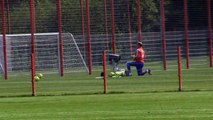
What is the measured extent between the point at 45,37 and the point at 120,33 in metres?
4.99

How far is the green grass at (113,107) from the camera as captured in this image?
18297 millimetres

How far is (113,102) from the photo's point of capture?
2238 centimetres

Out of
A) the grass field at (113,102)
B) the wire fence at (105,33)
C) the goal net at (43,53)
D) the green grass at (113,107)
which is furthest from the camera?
the wire fence at (105,33)

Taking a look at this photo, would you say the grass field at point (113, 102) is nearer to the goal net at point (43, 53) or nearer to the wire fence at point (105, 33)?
the goal net at point (43, 53)

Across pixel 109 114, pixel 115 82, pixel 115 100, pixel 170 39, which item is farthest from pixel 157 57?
pixel 109 114

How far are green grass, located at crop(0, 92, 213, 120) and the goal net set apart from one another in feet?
58.8

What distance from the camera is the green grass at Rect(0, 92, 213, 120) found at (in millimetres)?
18297

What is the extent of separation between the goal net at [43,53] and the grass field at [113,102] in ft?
37.0

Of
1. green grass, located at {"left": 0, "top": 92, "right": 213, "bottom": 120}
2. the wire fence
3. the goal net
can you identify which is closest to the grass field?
green grass, located at {"left": 0, "top": 92, "right": 213, "bottom": 120}

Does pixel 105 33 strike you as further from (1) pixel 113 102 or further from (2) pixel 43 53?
(1) pixel 113 102

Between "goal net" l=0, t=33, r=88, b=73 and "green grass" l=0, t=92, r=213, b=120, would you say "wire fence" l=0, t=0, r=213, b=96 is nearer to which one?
"goal net" l=0, t=33, r=88, b=73

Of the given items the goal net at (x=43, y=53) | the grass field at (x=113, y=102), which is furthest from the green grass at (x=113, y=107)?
the goal net at (x=43, y=53)

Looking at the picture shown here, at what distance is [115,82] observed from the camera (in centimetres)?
3300

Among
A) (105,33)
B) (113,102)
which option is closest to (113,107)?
(113,102)
